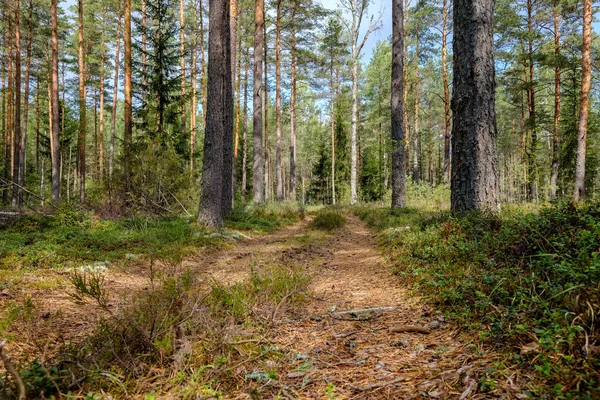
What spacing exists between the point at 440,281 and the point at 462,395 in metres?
1.62

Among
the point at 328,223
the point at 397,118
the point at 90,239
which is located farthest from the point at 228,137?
the point at 397,118

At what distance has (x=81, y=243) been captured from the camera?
5.75 metres

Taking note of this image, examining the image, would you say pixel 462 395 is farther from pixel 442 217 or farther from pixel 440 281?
pixel 442 217

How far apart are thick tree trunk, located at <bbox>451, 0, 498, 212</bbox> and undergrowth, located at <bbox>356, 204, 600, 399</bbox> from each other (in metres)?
0.56

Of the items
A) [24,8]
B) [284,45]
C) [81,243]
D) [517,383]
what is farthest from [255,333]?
[24,8]

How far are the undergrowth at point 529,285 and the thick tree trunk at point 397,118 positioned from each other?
6401 mm

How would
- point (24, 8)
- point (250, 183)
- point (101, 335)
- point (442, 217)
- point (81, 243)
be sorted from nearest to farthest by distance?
point (101, 335)
point (442, 217)
point (81, 243)
point (24, 8)
point (250, 183)

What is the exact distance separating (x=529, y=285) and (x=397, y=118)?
9.43 meters

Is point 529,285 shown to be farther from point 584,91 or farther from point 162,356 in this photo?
point 584,91

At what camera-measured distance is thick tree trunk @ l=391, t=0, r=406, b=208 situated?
10.6 meters

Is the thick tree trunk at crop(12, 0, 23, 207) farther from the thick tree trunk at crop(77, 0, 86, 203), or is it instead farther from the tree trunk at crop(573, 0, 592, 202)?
the tree trunk at crop(573, 0, 592, 202)

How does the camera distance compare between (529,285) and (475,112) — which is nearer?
(529,285)

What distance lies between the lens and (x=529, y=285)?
2297mm

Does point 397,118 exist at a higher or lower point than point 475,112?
higher
